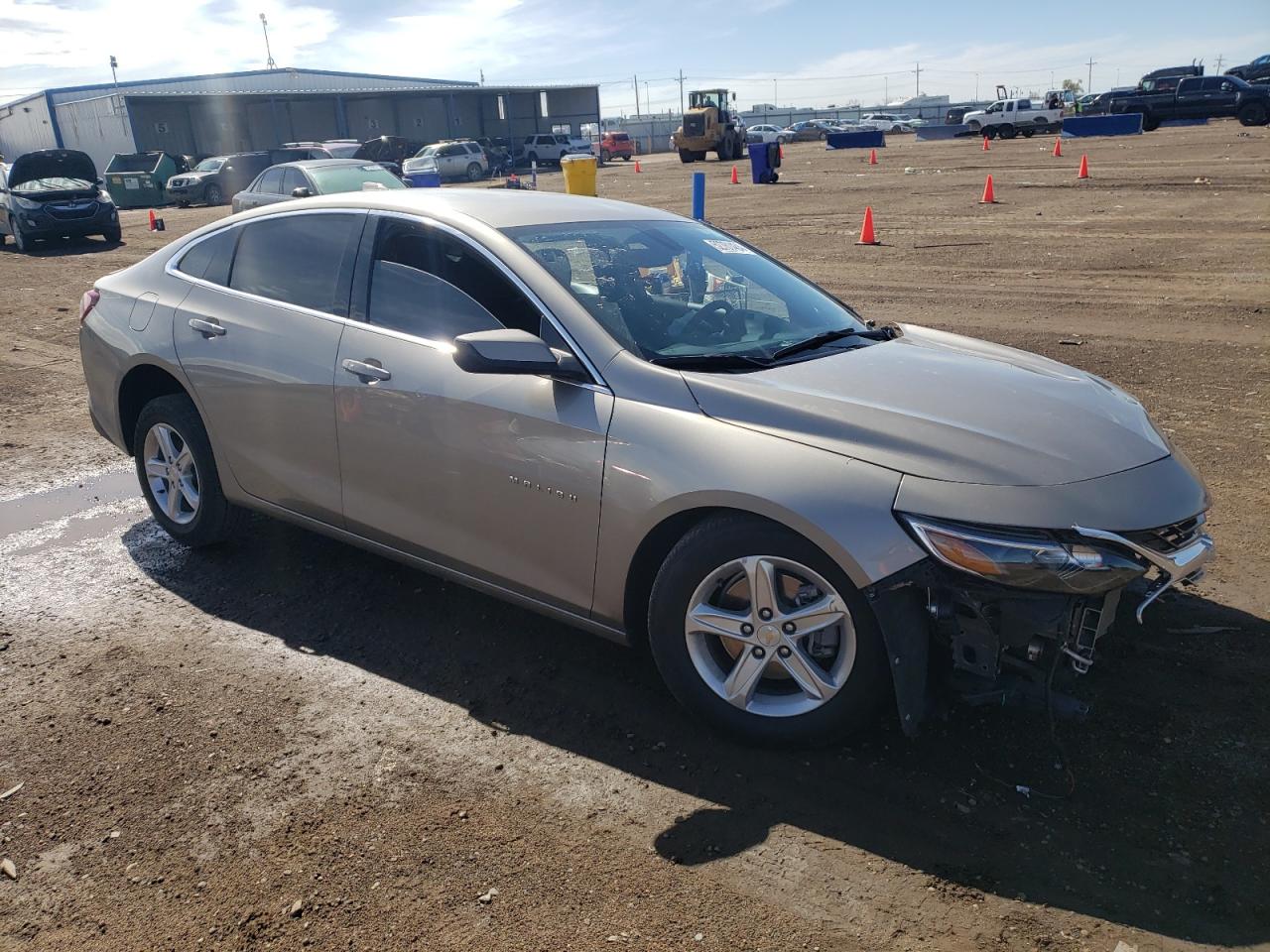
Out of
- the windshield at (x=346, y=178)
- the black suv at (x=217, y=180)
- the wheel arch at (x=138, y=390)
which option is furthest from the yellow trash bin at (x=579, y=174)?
the black suv at (x=217, y=180)

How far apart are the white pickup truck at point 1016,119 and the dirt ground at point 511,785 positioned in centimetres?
4991

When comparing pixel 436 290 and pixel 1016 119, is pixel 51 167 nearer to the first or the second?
pixel 436 290

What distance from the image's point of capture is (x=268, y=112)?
61656 mm

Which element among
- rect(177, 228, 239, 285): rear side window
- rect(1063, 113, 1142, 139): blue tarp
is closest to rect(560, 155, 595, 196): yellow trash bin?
rect(177, 228, 239, 285): rear side window

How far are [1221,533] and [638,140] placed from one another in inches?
3277

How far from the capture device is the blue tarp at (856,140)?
5134cm

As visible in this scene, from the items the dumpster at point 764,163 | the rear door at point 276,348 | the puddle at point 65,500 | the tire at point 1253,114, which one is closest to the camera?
the rear door at point 276,348

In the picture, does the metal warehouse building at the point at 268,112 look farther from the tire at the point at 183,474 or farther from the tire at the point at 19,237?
the tire at the point at 183,474

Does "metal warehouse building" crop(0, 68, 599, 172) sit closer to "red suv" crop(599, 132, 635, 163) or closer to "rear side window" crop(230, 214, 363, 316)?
"red suv" crop(599, 132, 635, 163)

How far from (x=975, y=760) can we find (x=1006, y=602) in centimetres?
62

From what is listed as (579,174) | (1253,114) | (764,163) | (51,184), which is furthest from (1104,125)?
(51,184)

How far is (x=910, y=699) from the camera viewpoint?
2957mm

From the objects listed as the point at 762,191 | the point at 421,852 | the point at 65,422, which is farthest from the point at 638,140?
the point at 421,852

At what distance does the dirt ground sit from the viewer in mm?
2619
